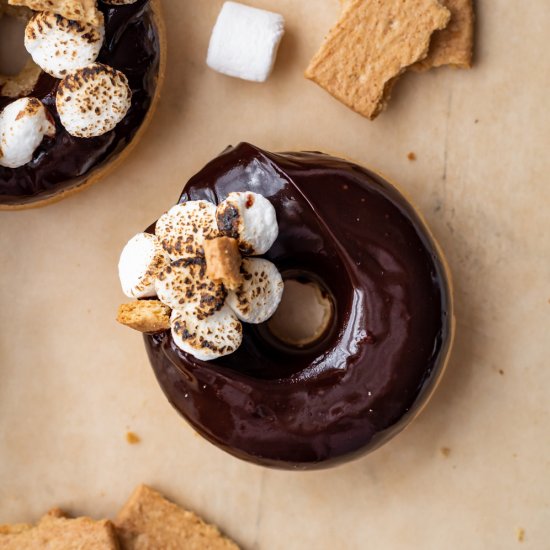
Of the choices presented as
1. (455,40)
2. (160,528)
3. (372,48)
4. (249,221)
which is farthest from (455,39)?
(160,528)

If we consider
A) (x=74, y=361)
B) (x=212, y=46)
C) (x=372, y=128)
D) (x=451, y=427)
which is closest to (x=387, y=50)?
(x=372, y=128)

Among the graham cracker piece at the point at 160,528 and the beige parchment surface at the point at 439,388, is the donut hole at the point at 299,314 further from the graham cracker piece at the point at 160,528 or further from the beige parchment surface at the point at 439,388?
the graham cracker piece at the point at 160,528

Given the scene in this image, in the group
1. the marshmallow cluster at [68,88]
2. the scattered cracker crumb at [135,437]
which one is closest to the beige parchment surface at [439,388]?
the scattered cracker crumb at [135,437]

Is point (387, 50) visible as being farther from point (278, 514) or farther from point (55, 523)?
point (55, 523)

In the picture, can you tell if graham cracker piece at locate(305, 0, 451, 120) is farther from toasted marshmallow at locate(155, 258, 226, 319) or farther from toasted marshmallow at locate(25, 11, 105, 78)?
toasted marshmallow at locate(155, 258, 226, 319)

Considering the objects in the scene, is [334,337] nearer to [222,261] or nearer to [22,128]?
[222,261]
